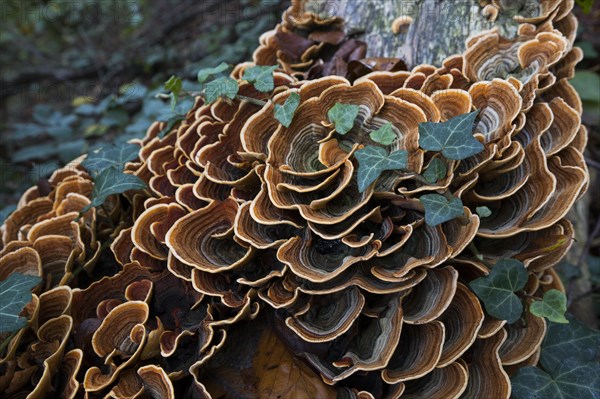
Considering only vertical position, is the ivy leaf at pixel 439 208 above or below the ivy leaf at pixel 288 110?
below

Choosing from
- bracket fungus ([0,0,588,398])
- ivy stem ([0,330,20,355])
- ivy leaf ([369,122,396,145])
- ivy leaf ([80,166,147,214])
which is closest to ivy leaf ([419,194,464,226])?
bracket fungus ([0,0,588,398])

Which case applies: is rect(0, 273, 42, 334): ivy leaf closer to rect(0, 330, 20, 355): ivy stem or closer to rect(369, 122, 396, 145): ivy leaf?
rect(0, 330, 20, 355): ivy stem

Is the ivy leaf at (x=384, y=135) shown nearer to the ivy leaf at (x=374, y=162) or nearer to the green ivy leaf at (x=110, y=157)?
the ivy leaf at (x=374, y=162)

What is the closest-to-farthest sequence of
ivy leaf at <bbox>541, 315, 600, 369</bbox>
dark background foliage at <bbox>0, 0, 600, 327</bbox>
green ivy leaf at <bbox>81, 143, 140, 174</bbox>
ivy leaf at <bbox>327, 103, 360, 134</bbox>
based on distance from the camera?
1. ivy leaf at <bbox>327, 103, 360, 134</bbox>
2. ivy leaf at <bbox>541, 315, 600, 369</bbox>
3. green ivy leaf at <bbox>81, 143, 140, 174</bbox>
4. dark background foliage at <bbox>0, 0, 600, 327</bbox>

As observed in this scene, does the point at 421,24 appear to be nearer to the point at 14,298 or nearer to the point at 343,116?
the point at 343,116

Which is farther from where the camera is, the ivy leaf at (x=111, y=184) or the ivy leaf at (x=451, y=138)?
the ivy leaf at (x=111, y=184)

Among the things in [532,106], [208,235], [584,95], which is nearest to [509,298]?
[532,106]

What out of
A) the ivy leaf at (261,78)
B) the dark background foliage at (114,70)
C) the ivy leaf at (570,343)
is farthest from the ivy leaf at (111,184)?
the ivy leaf at (570,343)
